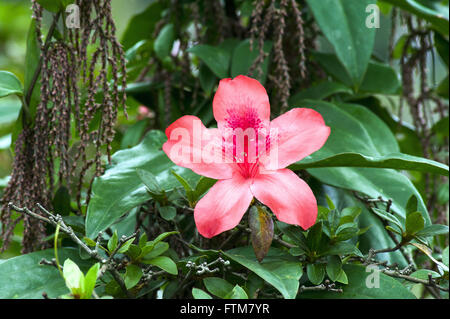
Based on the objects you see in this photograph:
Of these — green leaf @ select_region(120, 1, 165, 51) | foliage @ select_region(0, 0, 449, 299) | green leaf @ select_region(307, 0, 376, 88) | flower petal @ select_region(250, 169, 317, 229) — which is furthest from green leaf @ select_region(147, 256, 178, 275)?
green leaf @ select_region(120, 1, 165, 51)

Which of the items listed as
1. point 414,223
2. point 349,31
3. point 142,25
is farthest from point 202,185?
point 142,25

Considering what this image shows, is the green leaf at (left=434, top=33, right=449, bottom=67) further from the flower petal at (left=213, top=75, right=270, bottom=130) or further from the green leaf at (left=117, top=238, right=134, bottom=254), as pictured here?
the green leaf at (left=117, top=238, right=134, bottom=254)

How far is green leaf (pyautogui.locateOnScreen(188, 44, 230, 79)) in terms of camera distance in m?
0.68

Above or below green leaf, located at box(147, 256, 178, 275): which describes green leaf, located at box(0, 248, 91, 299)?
below

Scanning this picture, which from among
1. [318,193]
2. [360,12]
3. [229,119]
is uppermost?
[360,12]

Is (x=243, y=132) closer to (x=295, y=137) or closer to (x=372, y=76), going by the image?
(x=295, y=137)

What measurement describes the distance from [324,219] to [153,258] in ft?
0.57

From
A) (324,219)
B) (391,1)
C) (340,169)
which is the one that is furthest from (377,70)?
(324,219)

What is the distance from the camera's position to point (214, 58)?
0.69 m

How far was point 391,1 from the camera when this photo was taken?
2.37ft

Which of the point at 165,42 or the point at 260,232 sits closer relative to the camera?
the point at 260,232

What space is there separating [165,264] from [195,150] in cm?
11

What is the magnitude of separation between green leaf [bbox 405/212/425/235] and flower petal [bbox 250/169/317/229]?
0.13m
